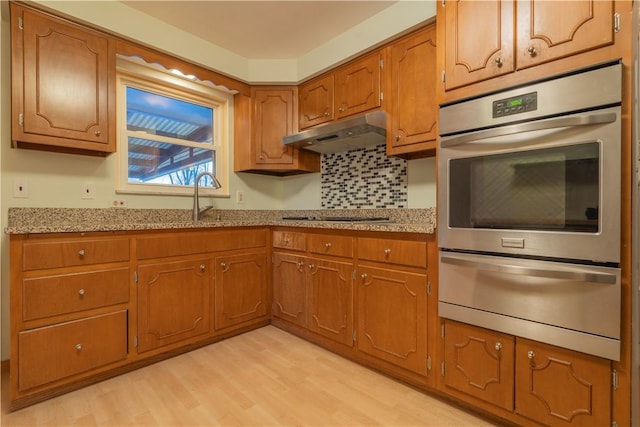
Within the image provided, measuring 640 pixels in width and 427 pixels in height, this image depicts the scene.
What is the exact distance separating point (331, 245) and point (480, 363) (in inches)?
41.8

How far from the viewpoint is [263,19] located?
2223 millimetres

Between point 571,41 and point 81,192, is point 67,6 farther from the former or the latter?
point 571,41

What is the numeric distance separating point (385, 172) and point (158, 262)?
1776 mm

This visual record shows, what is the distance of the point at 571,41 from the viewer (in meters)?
1.20

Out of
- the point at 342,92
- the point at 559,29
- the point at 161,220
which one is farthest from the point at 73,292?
the point at 559,29

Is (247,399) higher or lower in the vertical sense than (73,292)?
lower

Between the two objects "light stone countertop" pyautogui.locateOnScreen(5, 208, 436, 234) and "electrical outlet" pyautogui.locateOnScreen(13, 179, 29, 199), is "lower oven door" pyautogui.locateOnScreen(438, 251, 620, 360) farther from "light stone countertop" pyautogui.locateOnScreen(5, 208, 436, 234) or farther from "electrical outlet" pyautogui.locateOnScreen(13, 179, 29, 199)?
"electrical outlet" pyautogui.locateOnScreen(13, 179, 29, 199)

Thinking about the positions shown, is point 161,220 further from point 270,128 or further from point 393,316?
point 393,316

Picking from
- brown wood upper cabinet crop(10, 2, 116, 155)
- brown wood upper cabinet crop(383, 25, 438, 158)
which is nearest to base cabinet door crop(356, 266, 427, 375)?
brown wood upper cabinet crop(383, 25, 438, 158)

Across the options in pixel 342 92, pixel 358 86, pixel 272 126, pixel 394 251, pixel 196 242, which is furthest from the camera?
pixel 272 126

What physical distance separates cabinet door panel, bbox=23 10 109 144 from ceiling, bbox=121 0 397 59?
1.45 ft

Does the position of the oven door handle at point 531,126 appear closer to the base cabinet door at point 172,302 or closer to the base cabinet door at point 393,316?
the base cabinet door at point 393,316

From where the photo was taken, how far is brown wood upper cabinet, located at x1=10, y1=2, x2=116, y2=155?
1.71 metres

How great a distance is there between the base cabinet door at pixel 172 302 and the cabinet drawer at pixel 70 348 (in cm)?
13
